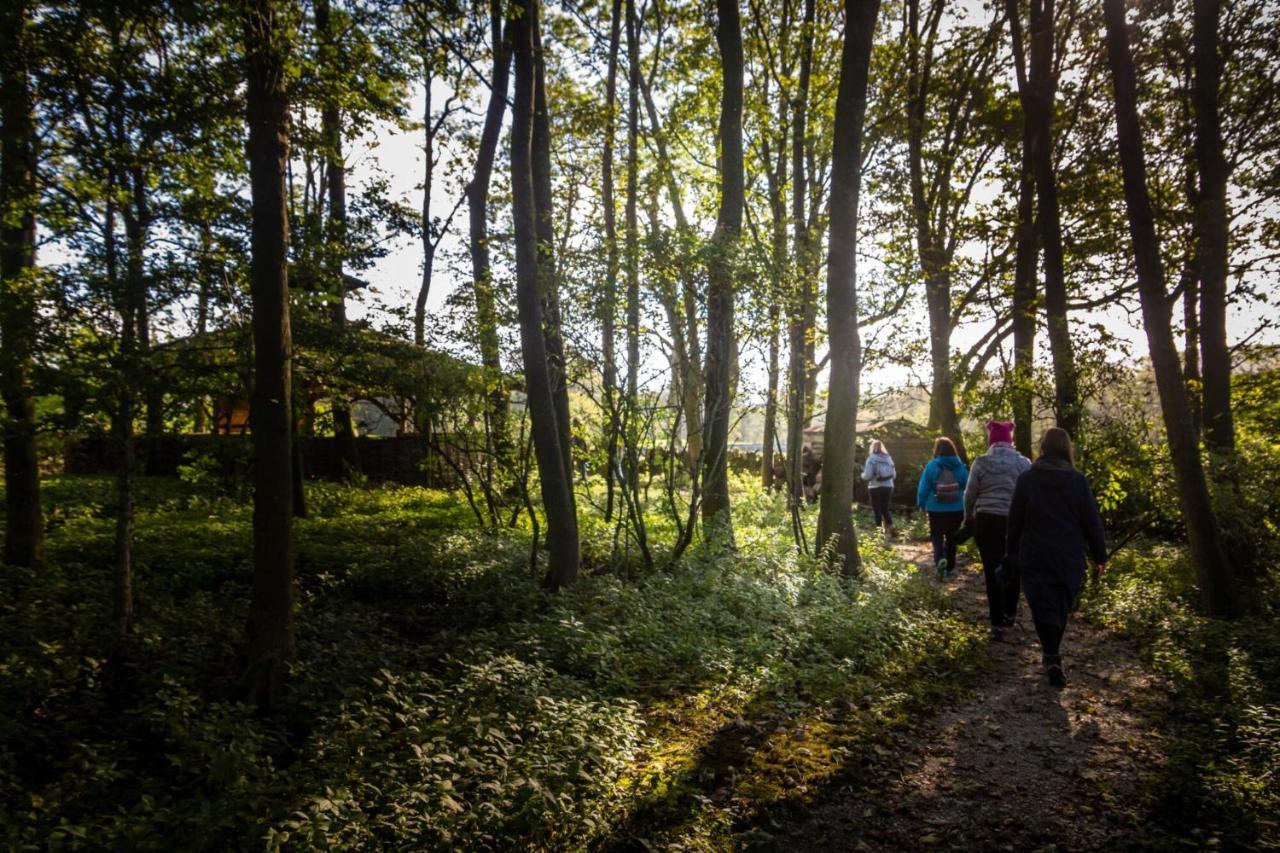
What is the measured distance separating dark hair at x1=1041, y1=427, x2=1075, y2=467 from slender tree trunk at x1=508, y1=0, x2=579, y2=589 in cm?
505

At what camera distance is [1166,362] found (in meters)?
6.99

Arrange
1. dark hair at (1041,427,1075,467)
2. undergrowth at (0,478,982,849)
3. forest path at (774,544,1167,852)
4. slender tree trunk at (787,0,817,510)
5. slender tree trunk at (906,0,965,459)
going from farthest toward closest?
slender tree trunk at (906,0,965,459) < slender tree trunk at (787,0,817,510) < dark hair at (1041,427,1075,467) < forest path at (774,544,1167,852) < undergrowth at (0,478,982,849)

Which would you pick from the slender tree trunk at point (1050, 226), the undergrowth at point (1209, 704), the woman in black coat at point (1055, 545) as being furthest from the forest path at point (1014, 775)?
the slender tree trunk at point (1050, 226)

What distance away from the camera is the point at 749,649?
5.74 meters

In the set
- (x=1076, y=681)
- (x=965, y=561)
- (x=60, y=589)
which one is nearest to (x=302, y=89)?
(x=60, y=589)

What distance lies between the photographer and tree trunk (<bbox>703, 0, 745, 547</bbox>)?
824cm

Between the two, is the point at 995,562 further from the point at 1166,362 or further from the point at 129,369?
the point at 129,369

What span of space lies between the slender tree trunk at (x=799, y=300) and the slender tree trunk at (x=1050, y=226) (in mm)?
3638

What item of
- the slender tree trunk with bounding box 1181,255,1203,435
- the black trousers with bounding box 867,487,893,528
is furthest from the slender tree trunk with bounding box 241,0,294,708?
the slender tree trunk with bounding box 1181,255,1203,435

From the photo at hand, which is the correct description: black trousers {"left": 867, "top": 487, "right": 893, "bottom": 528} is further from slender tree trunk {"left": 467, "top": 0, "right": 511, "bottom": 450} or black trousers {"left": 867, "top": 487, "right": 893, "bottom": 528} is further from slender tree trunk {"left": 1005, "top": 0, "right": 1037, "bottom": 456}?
slender tree trunk {"left": 467, "top": 0, "right": 511, "bottom": 450}

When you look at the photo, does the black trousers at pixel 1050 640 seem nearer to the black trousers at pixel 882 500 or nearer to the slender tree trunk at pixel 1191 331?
the black trousers at pixel 882 500

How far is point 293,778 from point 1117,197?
1657 centimetres

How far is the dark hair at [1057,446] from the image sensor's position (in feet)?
18.3

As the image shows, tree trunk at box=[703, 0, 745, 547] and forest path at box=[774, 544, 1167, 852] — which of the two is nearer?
forest path at box=[774, 544, 1167, 852]
